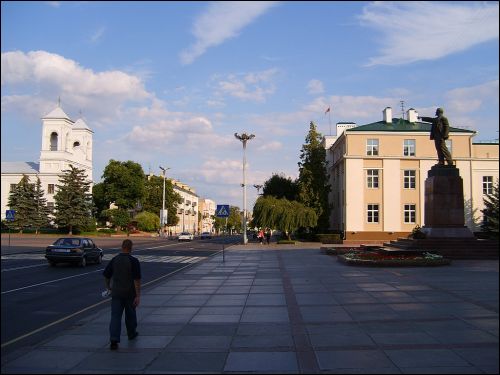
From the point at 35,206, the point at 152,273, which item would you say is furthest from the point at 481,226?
the point at 35,206

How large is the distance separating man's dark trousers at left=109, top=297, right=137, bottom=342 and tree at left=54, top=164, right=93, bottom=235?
2661 inches

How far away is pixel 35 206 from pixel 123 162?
24.8 meters

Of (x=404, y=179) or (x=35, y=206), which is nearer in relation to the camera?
(x=404, y=179)

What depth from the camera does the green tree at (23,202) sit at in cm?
7100

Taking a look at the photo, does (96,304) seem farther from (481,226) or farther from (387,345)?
(481,226)

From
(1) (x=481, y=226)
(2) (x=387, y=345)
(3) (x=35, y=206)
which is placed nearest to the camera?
(2) (x=387, y=345)

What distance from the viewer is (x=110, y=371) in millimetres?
6766

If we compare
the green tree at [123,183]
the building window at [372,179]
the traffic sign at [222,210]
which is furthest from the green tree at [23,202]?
the traffic sign at [222,210]

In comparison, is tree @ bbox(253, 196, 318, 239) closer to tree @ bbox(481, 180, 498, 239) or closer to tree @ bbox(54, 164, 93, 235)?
tree @ bbox(481, 180, 498, 239)

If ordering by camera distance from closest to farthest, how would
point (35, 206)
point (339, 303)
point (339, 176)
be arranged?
1. point (339, 303)
2. point (339, 176)
3. point (35, 206)

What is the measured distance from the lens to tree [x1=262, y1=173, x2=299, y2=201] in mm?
75125

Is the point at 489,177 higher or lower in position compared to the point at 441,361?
higher

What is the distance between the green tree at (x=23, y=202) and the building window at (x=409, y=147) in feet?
164

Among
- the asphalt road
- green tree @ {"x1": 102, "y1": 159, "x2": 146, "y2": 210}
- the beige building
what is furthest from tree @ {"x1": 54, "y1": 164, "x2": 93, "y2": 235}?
the asphalt road
